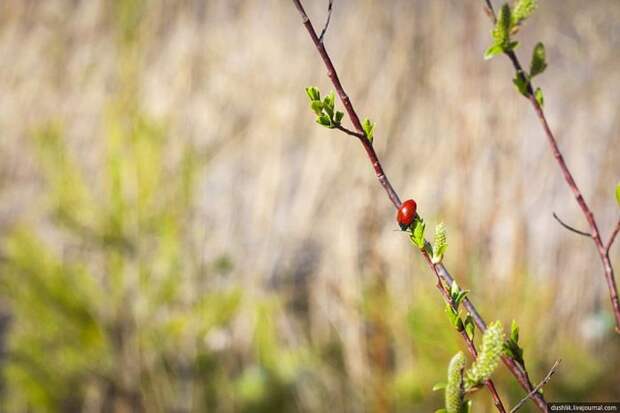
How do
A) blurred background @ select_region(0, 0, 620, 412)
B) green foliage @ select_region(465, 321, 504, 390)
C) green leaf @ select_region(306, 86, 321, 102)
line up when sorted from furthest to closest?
blurred background @ select_region(0, 0, 620, 412), green leaf @ select_region(306, 86, 321, 102), green foliage @ select_region(465, 321, 504, 390)

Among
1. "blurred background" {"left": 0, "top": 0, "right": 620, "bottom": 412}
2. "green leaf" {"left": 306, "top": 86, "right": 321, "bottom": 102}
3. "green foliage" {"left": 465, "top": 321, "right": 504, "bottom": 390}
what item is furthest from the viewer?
"blurred background" {"left": 0, "top": 0, "right": 620, "bottom": 412}

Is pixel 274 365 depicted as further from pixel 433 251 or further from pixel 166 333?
pixel 433 251

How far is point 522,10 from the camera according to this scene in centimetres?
46

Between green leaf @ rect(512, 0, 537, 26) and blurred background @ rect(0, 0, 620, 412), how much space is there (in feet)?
2.31

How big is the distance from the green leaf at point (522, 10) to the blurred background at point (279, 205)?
70 centimetres

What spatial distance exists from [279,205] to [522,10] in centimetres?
241

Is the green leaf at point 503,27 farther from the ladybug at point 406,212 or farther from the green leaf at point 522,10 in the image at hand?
the ladybug at point 406,212

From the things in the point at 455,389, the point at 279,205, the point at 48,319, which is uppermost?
the point at 279,205

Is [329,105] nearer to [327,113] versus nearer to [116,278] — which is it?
[327,113]

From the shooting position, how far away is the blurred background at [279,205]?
1766 millimetres

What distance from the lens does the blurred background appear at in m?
1.77

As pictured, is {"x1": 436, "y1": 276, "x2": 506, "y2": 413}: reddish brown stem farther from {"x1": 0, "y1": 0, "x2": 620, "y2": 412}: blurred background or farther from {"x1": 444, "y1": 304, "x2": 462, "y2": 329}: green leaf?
{"x1": 0, "y1": 0, "x2": 620, "y2": 412}: blurred background

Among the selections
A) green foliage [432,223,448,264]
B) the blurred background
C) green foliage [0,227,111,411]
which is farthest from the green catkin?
green foliage [0,227,111,411]

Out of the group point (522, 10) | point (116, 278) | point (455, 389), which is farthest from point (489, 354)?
point (116, 278)
